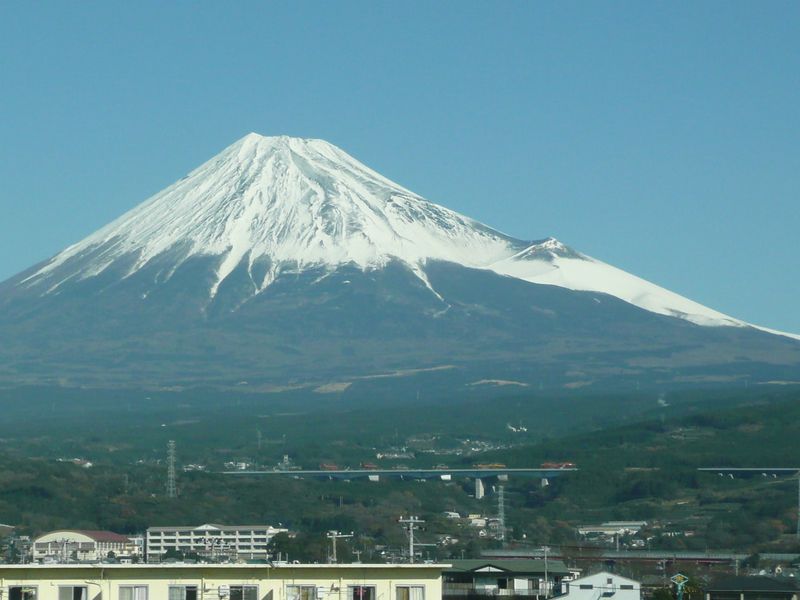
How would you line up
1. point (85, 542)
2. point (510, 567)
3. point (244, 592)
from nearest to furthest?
point (244, 592) < point (510, 567) < point (85, 542)

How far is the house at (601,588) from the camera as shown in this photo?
113 feet

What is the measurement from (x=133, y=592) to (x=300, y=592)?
187cm

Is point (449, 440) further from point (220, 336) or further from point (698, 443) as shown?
point (220, 336)

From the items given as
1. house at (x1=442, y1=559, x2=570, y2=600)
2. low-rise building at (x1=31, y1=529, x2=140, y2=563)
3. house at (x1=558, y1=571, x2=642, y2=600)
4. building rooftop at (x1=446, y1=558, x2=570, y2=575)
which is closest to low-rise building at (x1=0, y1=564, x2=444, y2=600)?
house at (x1=558, y1=571, x2=642, y2=600)

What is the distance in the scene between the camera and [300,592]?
82.6 ft

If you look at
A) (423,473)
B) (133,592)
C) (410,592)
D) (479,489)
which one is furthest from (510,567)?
(423,473)

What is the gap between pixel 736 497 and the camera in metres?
89.4

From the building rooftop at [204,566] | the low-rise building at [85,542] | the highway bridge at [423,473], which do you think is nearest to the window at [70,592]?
the building rooftop at [204,566]

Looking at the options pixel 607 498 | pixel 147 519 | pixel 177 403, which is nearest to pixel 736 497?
pixel 607 498

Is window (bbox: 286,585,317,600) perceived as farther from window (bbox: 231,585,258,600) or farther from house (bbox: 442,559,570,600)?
house (bbox: 442,559,570,600)

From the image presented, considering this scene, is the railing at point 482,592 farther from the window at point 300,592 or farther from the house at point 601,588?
the window at point 300,592

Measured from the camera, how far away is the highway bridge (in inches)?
4304

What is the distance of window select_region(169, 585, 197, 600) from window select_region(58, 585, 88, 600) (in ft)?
3.28

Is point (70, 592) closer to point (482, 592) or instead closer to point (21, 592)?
point (21, 592)
